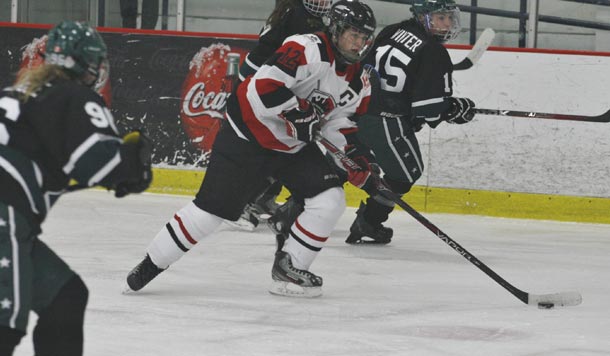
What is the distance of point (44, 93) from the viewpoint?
2.15 meters

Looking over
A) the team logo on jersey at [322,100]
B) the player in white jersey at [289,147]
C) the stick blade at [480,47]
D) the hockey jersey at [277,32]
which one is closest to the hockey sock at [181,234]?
the player in white jersey at [289,147]

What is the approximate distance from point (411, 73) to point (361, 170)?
1094 mm

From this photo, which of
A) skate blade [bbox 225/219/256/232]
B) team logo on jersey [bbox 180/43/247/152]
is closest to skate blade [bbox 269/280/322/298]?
skate blade [bbox 225/219/256/232]

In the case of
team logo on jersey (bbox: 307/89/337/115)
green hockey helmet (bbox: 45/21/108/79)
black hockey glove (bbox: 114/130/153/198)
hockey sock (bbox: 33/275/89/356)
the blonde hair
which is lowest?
hockey sock (bbox: 33/275/89/356)

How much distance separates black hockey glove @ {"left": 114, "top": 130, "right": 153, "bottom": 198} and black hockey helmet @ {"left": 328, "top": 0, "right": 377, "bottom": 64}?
1.51 m

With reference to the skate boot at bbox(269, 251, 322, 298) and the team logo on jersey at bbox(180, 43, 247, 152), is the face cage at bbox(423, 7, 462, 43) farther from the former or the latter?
the team logo on jersey at bbox(180, 43, 247, 152)

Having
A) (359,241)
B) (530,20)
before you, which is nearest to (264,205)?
(359,241)

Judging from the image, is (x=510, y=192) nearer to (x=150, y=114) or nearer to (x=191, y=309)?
(x=150, y=114)

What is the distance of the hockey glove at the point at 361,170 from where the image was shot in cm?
396

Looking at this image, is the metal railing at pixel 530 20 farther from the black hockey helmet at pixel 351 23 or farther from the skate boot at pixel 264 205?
the black hockey helmet at pixel 351 23

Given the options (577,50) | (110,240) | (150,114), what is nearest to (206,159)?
(150,114)

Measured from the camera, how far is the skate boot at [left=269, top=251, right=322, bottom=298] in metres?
3.85

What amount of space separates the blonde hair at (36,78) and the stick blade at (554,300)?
2028mm

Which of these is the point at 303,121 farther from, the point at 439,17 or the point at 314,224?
the point at 439,17
